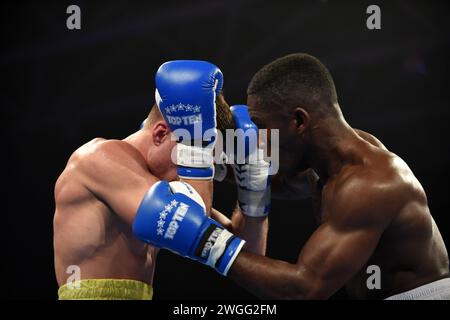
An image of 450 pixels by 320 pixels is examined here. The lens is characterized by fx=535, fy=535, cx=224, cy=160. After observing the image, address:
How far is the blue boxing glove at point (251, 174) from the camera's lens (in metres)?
2.55

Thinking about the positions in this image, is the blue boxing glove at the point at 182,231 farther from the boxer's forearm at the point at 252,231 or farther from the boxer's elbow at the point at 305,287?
the boxer's forearm at the point at 252,231

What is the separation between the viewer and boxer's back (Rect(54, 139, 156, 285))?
6.73 feet

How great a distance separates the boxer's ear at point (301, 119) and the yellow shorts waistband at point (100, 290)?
89 centimetres

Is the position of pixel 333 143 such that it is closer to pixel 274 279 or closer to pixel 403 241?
pixel 403 241

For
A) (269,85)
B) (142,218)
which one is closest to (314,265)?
(142,218)

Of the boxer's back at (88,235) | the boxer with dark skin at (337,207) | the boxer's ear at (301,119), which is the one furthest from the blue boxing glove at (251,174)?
the boxer's back at (88,235)

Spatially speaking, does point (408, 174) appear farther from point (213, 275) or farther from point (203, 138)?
point (213, 275)

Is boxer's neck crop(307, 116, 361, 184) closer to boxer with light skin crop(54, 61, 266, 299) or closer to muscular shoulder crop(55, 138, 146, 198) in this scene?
boxer with light skin crop(54, 61, 266, 299)

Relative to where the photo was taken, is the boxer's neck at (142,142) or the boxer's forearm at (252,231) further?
the boxer's forearm at (252,231)

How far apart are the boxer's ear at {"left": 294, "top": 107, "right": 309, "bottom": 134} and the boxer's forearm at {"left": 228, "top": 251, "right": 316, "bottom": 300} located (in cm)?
56

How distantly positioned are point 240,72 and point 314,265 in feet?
8.82

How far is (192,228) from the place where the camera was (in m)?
1.82

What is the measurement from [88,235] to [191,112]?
0.61 metres

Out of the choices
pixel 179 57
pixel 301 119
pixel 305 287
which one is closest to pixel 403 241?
pixel 305 287
